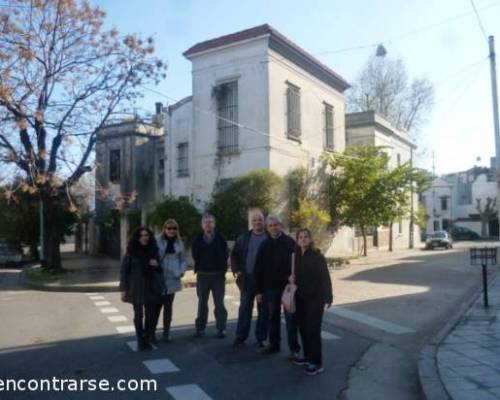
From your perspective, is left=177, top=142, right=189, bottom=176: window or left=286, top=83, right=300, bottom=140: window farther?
left=177, top=142, right=189, bottom=176: window

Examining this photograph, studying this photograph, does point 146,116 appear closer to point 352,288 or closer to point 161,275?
point 352,288

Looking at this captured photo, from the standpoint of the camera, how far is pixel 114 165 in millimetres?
28344

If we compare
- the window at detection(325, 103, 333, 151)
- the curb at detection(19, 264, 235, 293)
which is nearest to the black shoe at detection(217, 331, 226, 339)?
the curb at detection(19, 264, 235, 293)

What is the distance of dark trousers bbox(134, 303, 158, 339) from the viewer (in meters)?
7.22

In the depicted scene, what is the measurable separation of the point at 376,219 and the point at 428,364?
2047 cm

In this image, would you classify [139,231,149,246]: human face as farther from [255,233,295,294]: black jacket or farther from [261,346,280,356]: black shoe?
[261,346,280,356]: black shoe

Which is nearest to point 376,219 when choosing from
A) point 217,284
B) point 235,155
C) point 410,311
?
point 235,155

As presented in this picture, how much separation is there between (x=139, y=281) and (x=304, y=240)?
7.95ft

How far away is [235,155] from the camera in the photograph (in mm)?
22859

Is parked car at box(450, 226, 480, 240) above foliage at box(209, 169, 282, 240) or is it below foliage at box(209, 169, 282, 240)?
below

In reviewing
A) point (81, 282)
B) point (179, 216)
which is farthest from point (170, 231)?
point (179, 216)

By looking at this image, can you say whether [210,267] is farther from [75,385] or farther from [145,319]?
[75,385]

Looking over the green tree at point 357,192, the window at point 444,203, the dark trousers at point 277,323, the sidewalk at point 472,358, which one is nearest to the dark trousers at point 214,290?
the dark trousers at point 277,323

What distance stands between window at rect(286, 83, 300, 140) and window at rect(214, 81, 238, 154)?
231 cm
